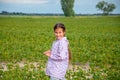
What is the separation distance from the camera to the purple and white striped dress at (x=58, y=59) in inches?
195

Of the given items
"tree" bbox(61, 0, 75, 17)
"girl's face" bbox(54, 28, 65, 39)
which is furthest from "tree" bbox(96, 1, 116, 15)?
"girl's face" bbox(54, 28, 65, 39)

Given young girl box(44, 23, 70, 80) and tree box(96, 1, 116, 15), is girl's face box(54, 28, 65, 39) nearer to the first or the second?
young girl box(44, 23, 70, 80)

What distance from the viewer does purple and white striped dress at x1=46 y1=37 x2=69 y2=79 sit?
195 inches

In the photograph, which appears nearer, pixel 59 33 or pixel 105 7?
pixel 59 33

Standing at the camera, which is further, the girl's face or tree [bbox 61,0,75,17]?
tree [bbox 61,0,75,17]

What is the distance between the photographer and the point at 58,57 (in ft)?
16.3

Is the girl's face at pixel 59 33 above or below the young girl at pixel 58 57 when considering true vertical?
above

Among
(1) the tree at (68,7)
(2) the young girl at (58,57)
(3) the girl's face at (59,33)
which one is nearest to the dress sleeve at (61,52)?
(2) the young girl at (58,57)

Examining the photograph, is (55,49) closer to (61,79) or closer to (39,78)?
(61,79)

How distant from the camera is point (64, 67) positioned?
5.03m

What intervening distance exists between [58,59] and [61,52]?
0.13 metres

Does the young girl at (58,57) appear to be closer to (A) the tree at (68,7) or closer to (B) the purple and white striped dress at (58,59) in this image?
(B) the purple and white striped dress at (58,59)

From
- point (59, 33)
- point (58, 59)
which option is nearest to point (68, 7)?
point (59, 33)

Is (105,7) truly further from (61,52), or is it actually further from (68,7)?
(61,52)
